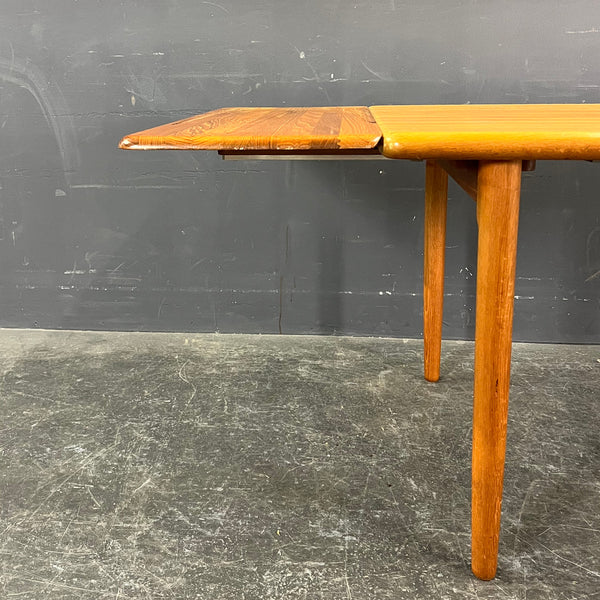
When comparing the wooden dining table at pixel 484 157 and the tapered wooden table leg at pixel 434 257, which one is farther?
the tapered wooden table leg at pixel 434 257

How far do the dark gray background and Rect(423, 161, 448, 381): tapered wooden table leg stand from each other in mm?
327

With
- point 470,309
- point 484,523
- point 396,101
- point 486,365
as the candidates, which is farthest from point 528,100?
point 484,523

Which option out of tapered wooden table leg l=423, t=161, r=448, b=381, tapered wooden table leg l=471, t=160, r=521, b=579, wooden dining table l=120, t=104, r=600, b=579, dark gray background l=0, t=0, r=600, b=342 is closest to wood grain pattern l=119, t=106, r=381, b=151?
wooden dining table l=120, t=104, r=600, b=579

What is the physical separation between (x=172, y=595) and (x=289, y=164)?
128cm

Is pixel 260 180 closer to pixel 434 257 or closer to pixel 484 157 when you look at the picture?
pixel 434 257

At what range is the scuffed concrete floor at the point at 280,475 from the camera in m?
0.94

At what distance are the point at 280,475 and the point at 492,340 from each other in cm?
54

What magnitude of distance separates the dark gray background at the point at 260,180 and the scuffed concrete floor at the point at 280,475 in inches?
7.5

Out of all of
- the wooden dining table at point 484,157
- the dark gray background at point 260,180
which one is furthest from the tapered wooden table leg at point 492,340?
the dark gray background at point 260,180

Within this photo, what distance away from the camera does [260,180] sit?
6.13ft

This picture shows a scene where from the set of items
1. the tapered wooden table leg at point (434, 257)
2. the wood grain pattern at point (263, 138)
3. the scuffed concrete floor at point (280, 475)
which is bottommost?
the scuffed concrete floor at point (280, 475)

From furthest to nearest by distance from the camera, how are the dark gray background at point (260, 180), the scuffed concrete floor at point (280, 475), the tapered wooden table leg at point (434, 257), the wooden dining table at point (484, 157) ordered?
1. the dark gray background at point (260, 180)
2. the tapered wooden table leg at point (434, 257)
3. the scuffed concrete floor at point (280, 475)
4. the wooden dining table at point (484, 157)

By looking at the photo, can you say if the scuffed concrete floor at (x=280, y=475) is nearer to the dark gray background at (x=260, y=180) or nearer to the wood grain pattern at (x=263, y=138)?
the dark gray background at (x=260, y=180)

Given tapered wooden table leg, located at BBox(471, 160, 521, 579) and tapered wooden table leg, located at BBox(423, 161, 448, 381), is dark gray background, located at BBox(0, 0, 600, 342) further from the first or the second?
tapered wooden table leg, located at BBox(471, 160, 521, 579)
